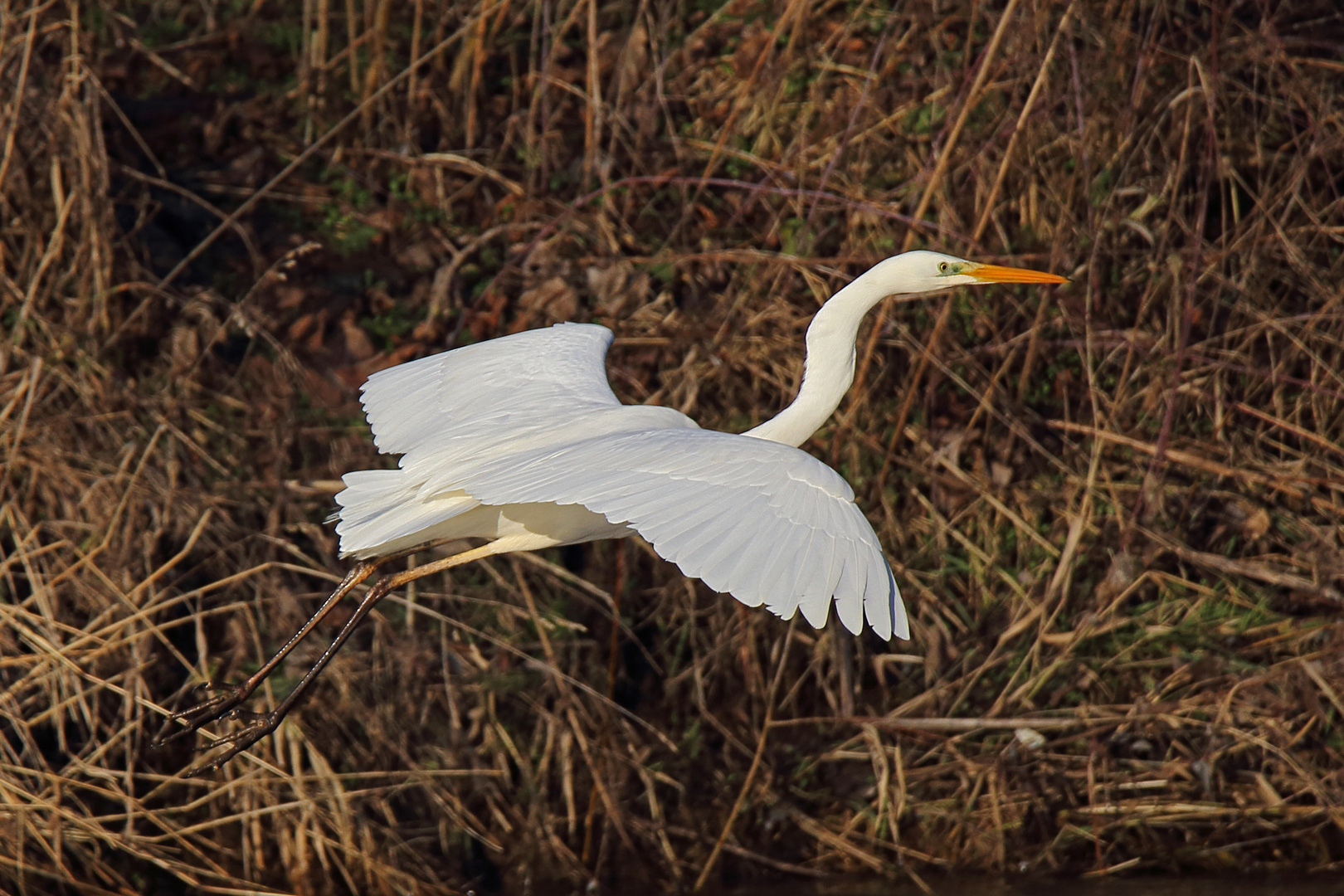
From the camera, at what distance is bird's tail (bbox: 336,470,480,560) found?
3795mm

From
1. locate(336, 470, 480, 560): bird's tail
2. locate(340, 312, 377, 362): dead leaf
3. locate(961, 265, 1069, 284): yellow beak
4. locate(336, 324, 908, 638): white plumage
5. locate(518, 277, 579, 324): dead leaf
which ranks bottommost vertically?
locate(340, 312, 377, 362): dead leaf

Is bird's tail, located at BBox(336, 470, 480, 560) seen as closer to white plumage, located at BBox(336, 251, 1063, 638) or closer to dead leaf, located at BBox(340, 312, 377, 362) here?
white plumage, located at BBox(336, 251, 1063, 638)

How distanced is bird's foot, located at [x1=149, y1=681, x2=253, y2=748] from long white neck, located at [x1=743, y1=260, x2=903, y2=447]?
5.52 feet

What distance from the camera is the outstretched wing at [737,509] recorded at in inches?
113

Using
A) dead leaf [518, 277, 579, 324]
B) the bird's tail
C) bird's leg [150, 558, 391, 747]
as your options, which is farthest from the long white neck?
dead leaf [518, 277, 579, 324]

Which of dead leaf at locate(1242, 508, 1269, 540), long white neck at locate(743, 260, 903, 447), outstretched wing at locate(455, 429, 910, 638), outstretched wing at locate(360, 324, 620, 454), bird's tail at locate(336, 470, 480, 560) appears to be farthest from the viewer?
dead leaf at locate(1242, 508, 1269, 540)

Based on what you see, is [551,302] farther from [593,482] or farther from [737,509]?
[737,509]

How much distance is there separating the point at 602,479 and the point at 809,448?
8.16ft

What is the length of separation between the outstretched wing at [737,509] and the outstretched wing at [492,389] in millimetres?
582

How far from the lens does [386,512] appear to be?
12.8 feet

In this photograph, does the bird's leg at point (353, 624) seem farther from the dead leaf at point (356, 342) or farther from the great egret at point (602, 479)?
the dead leaf at point (356, 342)

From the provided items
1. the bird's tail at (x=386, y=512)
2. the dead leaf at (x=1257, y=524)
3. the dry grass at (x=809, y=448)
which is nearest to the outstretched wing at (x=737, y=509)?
the bird's tail at (x=386, y=512)

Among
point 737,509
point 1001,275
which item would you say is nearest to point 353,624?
point 737,509

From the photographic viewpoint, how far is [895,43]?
625 centimetres
